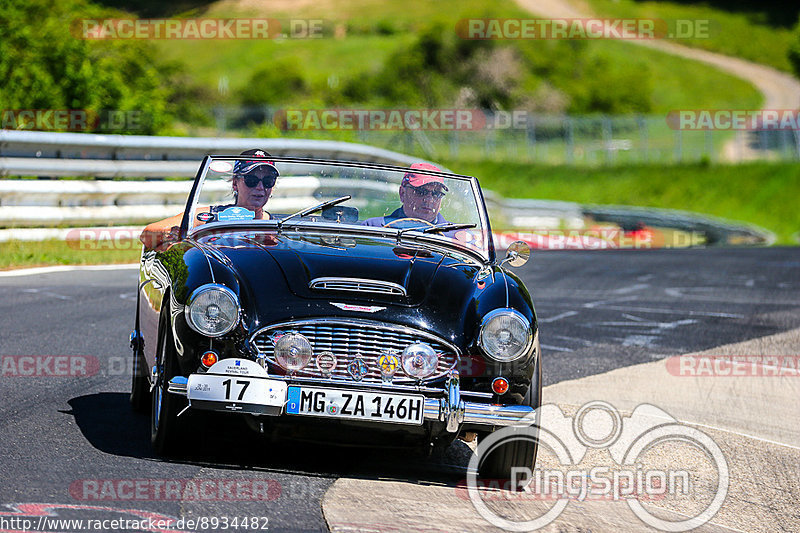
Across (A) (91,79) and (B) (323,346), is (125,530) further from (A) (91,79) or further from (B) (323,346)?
(A) (91,79)

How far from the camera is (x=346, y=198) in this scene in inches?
251

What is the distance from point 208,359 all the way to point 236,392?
8.7 inches

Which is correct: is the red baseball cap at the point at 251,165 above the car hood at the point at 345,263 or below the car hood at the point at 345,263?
above

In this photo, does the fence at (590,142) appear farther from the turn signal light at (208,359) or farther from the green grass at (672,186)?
the turn signal light at (208,359)

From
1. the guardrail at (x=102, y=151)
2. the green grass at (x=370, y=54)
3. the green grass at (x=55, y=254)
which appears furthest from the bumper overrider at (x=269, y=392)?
the green grass at (x=370, y=54)

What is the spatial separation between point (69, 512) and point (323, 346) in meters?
1.24

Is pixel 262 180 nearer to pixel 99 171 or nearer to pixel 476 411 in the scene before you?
pixel 476 411

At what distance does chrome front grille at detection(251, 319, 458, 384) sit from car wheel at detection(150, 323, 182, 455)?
1.35ft

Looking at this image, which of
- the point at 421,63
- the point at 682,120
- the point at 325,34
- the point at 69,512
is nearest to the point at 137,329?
the point at 69,512

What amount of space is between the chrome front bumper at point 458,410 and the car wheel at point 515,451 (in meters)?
0.13

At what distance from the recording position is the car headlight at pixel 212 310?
5.02 meters

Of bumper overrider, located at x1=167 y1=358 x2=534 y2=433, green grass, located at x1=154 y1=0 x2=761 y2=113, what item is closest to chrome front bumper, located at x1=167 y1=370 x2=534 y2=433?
bumper overrider, located at x1=167 y1=358 x2=534 y2=433

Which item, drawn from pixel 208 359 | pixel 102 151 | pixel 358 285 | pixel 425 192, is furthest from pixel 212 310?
pixel 102 151

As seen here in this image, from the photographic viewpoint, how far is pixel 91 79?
21328 mm
